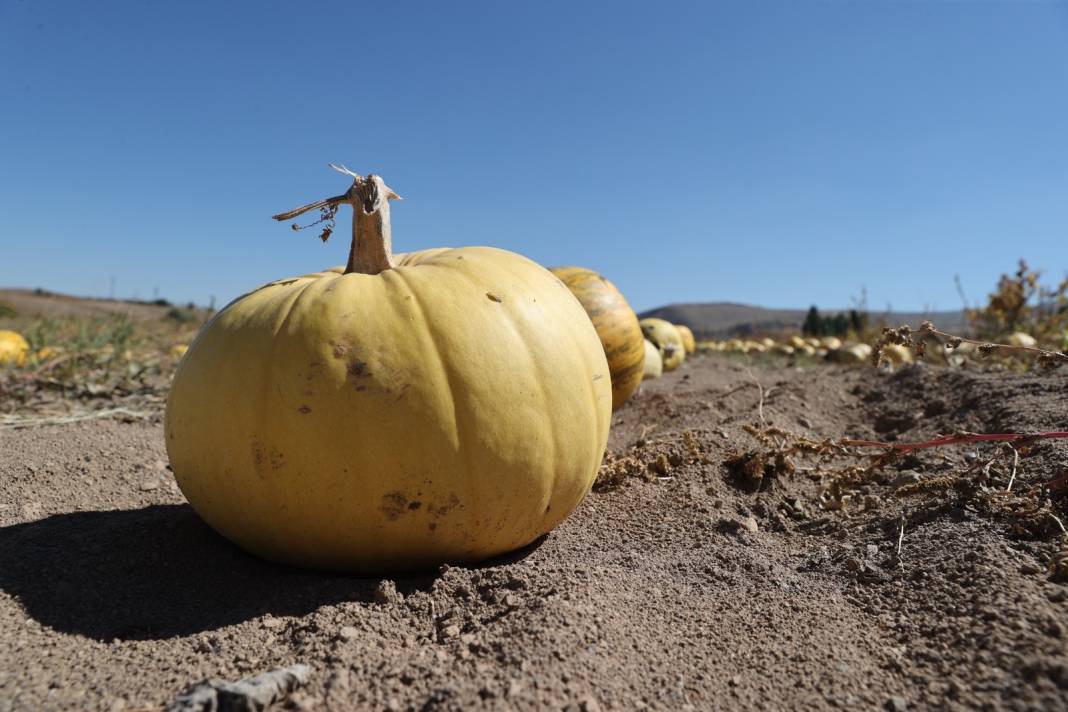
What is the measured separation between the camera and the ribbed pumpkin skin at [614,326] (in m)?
4.25

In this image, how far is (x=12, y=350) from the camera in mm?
6164

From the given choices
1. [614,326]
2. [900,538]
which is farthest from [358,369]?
[614,326]

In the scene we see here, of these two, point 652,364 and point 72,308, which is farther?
point 72,308

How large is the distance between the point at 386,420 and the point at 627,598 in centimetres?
Answer: 82

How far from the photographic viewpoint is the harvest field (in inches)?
56.8

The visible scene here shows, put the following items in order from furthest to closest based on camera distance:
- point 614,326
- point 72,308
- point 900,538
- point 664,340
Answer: point 72,308, point 664,340, point 614,326, point 900,538

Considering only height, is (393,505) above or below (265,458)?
below

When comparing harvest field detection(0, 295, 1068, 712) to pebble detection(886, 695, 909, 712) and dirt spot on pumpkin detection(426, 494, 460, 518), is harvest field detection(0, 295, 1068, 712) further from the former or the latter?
dirt spot on pumpkin detection(426, 494, 460, 518)

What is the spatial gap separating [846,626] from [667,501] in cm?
103

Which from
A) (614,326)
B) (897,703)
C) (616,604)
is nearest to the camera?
(897,703)

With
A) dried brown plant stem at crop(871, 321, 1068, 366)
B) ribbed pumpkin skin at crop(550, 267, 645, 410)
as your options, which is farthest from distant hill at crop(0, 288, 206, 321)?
dried brown plant stem at crop(871, 321, 1068, 366)

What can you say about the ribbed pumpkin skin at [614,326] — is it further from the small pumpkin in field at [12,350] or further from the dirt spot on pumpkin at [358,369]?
the small pumpkin in field at [12,350]

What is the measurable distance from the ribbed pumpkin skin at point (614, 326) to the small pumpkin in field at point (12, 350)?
4.23 m

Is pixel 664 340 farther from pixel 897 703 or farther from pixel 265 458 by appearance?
pixel 897 703
